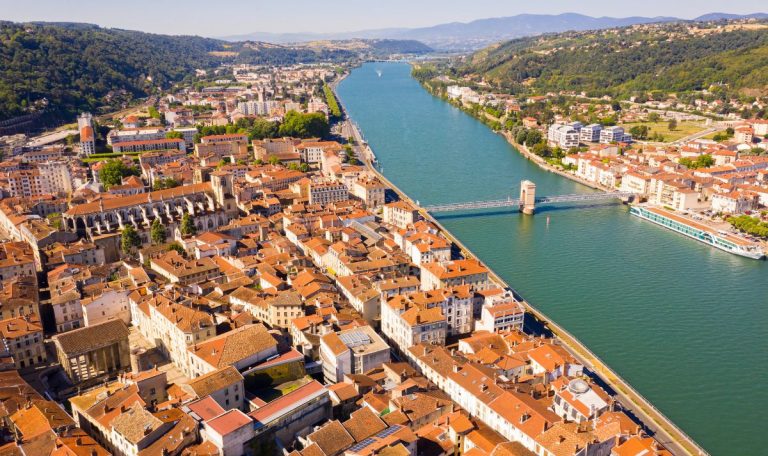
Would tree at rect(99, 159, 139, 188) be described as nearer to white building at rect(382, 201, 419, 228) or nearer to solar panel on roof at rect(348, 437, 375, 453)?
white building at rect(382, 201, 419, 228)

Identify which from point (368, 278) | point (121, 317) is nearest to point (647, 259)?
point (368, 278)

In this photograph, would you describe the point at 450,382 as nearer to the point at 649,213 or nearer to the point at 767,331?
the point at 767,331

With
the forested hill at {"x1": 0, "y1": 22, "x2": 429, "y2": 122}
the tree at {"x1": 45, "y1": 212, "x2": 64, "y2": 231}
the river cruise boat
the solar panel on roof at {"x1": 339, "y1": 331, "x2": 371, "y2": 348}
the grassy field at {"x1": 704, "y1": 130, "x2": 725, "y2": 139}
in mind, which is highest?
the forested hill at {"x1": 0, "y1": 22, "x2": 429, "y2": 122}

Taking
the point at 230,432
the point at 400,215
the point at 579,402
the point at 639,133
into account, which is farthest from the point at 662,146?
the point at 230,432

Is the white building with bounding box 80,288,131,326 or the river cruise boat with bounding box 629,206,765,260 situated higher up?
the white building with bounding box 80,288,131,326

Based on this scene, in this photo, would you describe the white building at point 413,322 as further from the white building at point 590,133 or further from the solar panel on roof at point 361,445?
the white building at point 590,133

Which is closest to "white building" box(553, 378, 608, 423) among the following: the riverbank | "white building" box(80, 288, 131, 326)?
"white building" box(80, 288, 131, 326)

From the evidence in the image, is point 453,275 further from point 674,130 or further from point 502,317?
point 674,130

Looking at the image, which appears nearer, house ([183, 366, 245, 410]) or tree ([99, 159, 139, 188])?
house ([183, 366, 245, 410])
